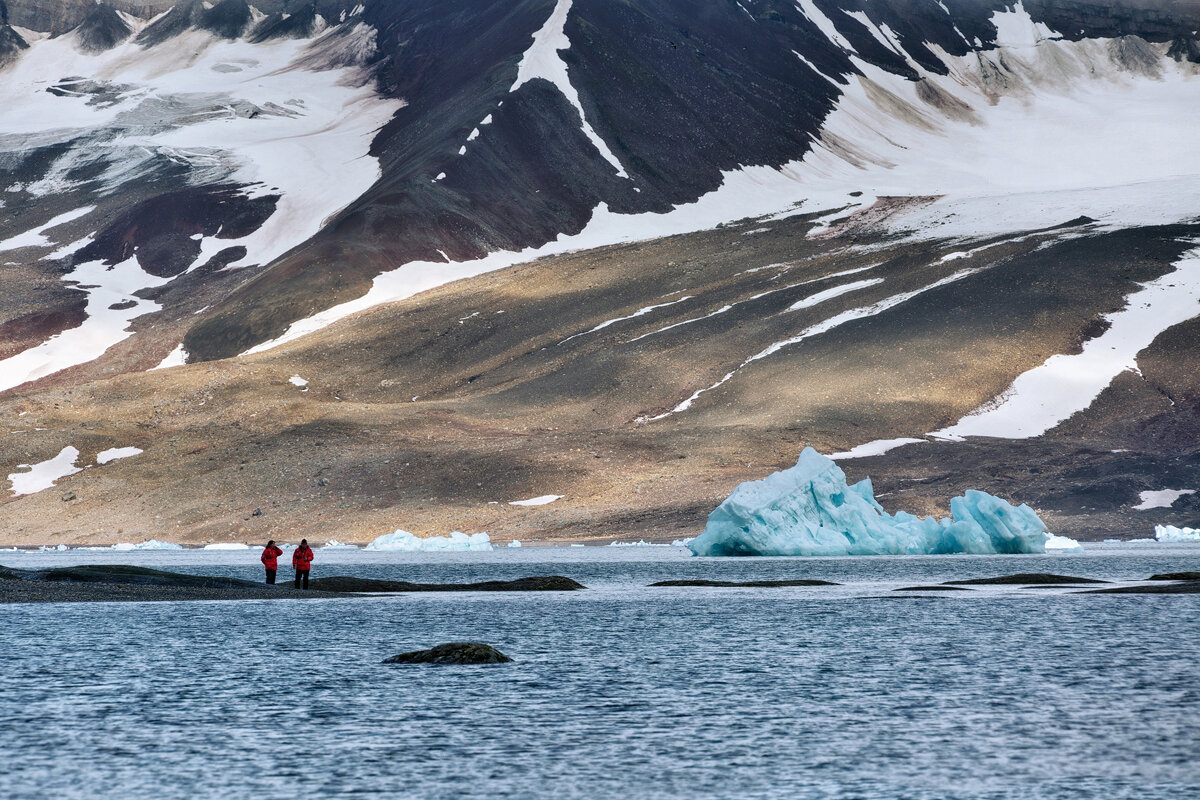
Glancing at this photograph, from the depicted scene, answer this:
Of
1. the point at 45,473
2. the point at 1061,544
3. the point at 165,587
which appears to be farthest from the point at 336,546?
the point at 165,587

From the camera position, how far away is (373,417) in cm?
15875

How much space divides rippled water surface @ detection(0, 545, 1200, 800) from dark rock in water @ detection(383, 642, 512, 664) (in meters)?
0.88

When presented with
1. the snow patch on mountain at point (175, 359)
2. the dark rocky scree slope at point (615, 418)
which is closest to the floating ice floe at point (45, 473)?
the dark rocky scree slope at point (615, 418)

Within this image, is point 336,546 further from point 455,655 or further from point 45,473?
point 455,655

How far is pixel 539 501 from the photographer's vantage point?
139125mm

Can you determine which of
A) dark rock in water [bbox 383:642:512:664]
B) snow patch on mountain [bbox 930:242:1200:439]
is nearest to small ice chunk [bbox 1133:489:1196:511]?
snow patch on mountain [bbox 930:242:1200:439]

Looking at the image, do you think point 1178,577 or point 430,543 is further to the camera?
point 430,543

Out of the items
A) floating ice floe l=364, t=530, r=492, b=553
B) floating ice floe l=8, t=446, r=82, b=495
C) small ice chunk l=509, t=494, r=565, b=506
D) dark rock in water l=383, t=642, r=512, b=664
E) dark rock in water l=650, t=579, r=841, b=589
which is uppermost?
floating ice floe l=8, t=446, r=82, b=495

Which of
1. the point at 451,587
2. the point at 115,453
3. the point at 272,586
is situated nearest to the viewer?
the point at 272,586

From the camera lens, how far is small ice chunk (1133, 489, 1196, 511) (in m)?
137

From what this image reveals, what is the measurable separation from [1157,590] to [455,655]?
35.4 m

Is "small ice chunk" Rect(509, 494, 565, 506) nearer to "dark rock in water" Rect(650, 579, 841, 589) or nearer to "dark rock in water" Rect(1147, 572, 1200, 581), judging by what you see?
"dark rock in water" Rect(650, 579, 841, 589)

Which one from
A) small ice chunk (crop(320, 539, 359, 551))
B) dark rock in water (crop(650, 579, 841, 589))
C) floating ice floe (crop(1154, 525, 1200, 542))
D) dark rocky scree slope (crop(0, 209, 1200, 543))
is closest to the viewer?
dark rock in water (crop(650, 579, 841, 589))

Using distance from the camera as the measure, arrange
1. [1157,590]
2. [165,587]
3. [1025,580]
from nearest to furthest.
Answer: [1157,590]
[165,587]
[1025,580]
